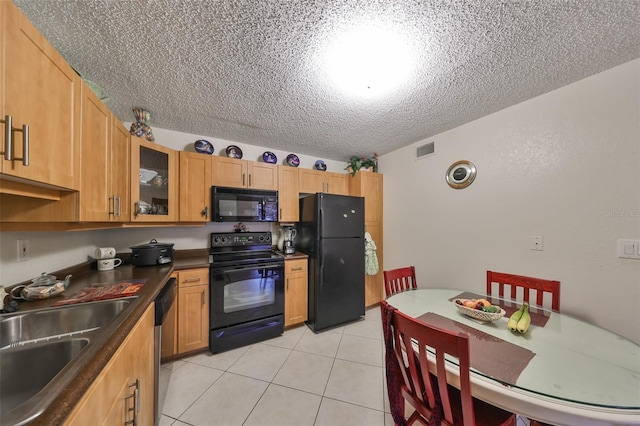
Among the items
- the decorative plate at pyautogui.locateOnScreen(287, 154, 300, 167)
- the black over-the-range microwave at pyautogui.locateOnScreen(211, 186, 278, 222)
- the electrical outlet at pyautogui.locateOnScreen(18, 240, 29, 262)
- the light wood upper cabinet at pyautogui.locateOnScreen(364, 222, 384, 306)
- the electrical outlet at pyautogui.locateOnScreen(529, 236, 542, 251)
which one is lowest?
the light wood upper cabinet at pyautogui.locateOnScreen(364, 222, 384, 306)

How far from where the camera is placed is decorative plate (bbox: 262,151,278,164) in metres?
2.81

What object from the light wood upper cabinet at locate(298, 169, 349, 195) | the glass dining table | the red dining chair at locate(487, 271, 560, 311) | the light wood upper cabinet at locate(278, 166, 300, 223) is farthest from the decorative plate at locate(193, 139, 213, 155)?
the red dining chair at locate(487, 271, 560, 311)

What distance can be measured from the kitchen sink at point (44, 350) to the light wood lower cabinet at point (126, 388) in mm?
79

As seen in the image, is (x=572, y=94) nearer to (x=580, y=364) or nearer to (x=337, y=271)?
(x=580, y=364)

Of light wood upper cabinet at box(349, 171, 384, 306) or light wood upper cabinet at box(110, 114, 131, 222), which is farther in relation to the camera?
light wood upper cabinet at box(349, 171, 384, 306)

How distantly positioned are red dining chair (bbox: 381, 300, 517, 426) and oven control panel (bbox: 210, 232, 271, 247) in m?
1.94

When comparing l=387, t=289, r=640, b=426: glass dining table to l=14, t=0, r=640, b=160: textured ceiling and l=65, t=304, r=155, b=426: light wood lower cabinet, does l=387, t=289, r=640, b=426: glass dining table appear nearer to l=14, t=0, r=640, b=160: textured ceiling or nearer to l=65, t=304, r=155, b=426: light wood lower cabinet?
l=65, t=304, r=155, b=426: light wood lower cabinet

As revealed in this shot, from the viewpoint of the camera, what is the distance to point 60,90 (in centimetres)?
98

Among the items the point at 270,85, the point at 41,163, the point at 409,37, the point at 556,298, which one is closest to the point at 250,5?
the point at 270,85

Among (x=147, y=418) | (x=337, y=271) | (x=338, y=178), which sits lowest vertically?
(x=147, y=418)

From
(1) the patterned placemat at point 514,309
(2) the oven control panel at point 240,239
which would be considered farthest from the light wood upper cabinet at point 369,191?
(1) the patterned placemat at point 514,309

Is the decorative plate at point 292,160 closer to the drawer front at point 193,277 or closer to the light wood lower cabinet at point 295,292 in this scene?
the light wood lower cabinet at point 295,292

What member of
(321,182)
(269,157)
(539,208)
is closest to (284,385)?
(321,182)

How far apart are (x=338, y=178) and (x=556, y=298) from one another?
252cm
